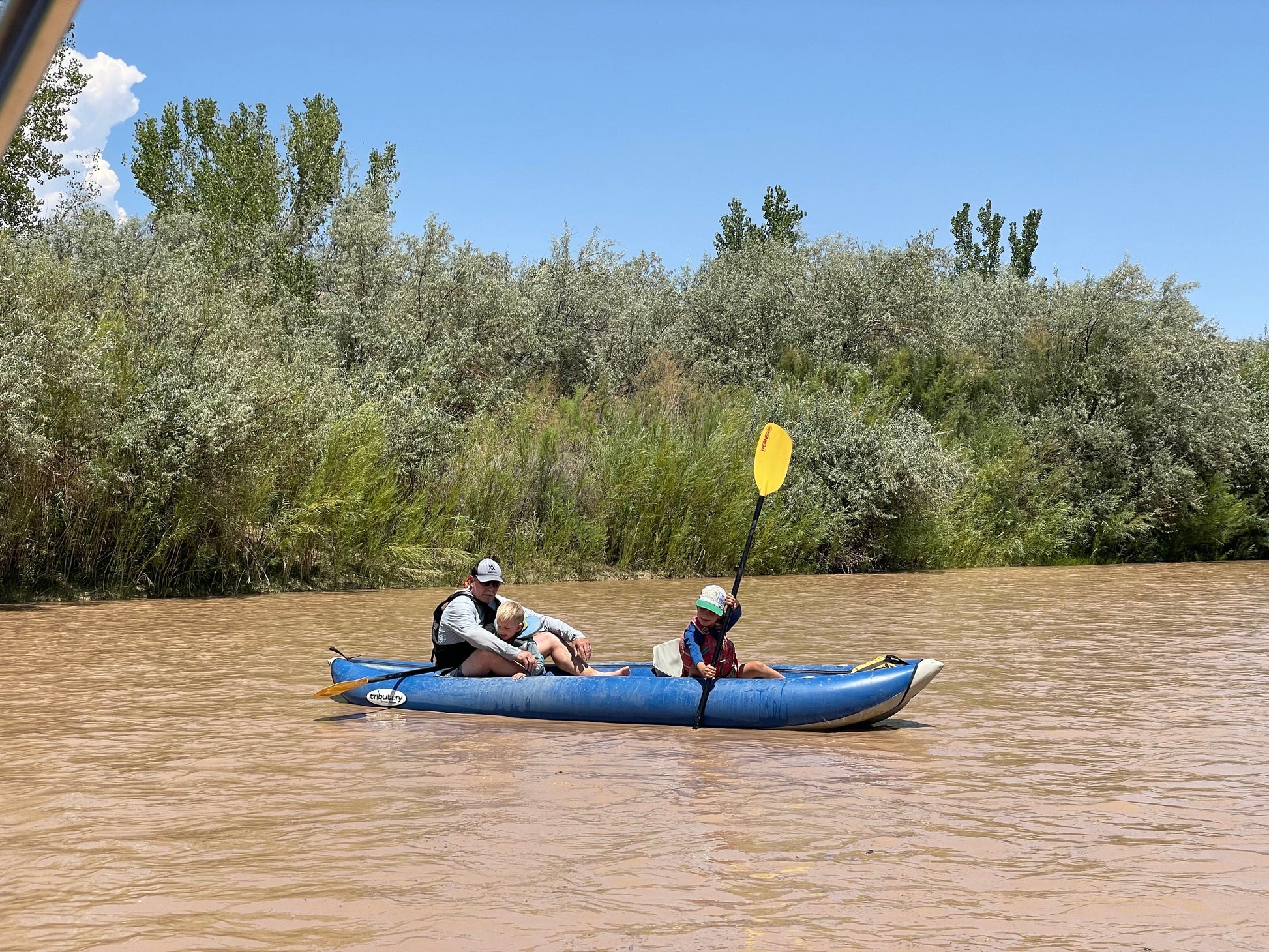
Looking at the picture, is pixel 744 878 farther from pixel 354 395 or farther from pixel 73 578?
pixel 354 395

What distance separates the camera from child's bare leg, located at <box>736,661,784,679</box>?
8.48 m

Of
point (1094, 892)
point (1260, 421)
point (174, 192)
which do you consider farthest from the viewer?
point (174, 192)

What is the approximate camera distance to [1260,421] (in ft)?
95.1

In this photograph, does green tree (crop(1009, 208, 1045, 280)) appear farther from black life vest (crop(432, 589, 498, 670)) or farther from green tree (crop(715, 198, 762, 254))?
black life vest (crop(432, 589, 498, 670))

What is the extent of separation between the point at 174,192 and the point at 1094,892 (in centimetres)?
4171

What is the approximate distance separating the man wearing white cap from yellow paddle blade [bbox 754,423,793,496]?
2.57m

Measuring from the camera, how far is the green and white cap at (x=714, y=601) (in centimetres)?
817

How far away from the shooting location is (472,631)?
8750 mm

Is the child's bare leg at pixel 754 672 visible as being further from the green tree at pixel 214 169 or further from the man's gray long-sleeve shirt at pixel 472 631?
the green tree at pixel 214 169

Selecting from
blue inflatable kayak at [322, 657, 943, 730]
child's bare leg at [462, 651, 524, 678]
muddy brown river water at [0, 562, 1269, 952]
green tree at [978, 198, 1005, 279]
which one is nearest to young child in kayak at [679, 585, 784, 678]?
blue inflatable kayak at [322, 657, 943, 730]

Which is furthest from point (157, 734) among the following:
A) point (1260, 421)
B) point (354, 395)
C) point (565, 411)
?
point (1260, 421)

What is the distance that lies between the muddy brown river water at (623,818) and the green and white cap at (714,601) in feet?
2.59

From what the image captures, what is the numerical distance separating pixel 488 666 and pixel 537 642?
16.2 inches

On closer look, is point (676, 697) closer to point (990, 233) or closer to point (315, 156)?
point (315, 156)
